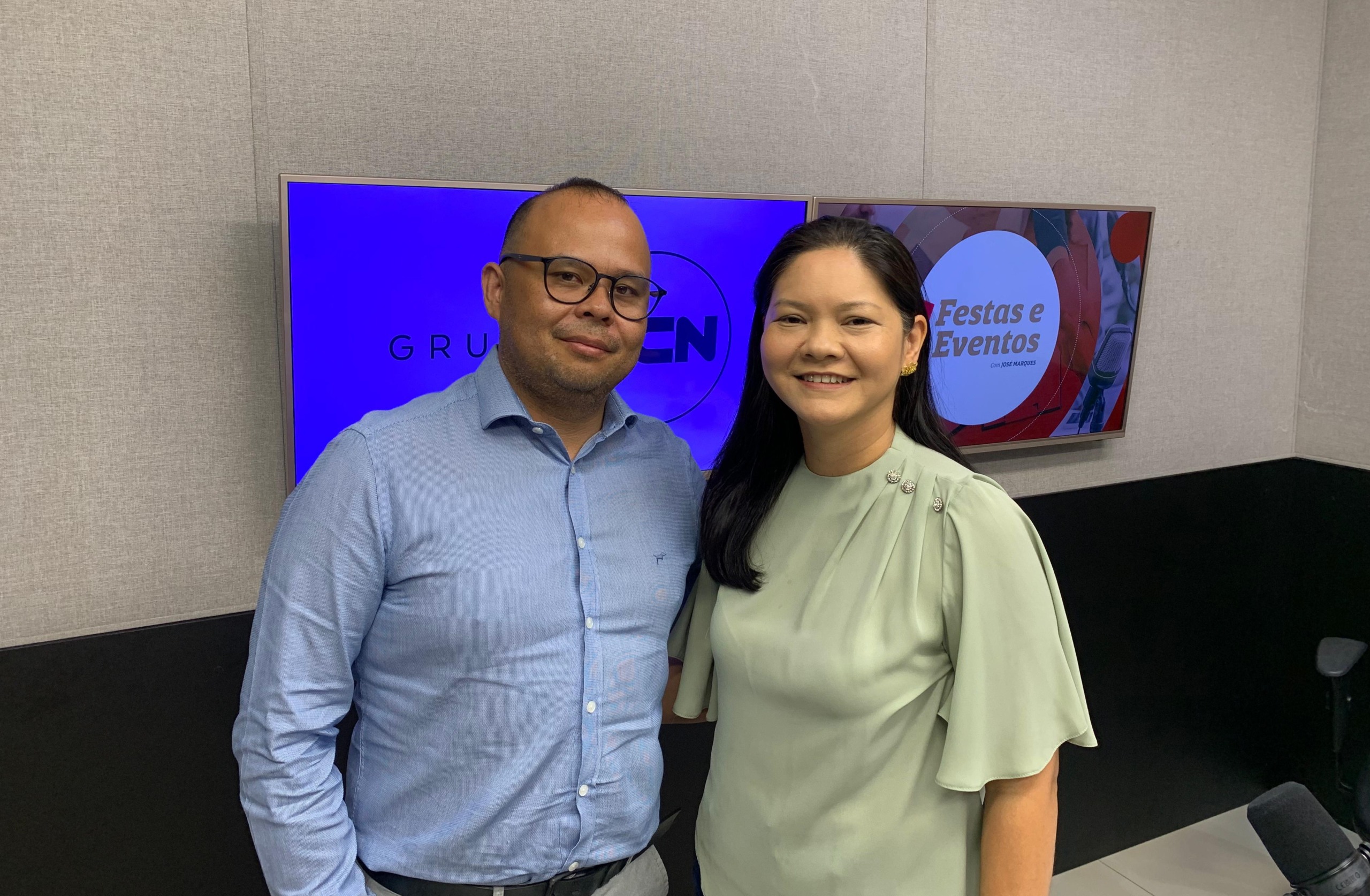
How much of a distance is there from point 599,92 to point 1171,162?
2.00 meters

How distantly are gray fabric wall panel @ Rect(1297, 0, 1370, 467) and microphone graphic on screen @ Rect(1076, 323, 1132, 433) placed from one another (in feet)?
3.32

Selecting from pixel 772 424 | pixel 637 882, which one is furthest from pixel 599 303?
pixel 637 882

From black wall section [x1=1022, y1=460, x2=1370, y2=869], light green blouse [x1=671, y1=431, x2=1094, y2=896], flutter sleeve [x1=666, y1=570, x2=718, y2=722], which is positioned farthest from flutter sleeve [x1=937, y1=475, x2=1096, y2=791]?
black wall section [x1=1022, y1=460, x2=1370, y2=869]

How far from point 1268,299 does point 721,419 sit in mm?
2288

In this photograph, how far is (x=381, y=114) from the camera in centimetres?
219

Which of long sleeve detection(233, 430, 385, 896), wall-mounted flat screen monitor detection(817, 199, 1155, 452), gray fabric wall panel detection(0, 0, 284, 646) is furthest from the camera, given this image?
wall-mounted flat screen monitor detection(817, 199, 1155, 452)

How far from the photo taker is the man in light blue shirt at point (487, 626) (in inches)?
56.1

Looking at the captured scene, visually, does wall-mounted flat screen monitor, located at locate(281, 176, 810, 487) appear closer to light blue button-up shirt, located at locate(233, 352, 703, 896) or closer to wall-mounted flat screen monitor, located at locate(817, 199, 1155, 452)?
wall-mounted flat screen monitor, located at locate(817, 199, 1155, 452)

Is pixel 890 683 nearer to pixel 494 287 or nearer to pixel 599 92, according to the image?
pixel 494 287

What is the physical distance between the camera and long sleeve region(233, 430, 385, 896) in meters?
1.41

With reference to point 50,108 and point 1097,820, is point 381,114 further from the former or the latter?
point 1097,820

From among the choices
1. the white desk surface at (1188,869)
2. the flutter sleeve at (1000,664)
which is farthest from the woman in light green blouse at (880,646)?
the white desk surface at (1188,869)

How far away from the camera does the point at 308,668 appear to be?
142cm

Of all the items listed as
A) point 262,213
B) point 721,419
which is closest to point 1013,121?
point 721,419
